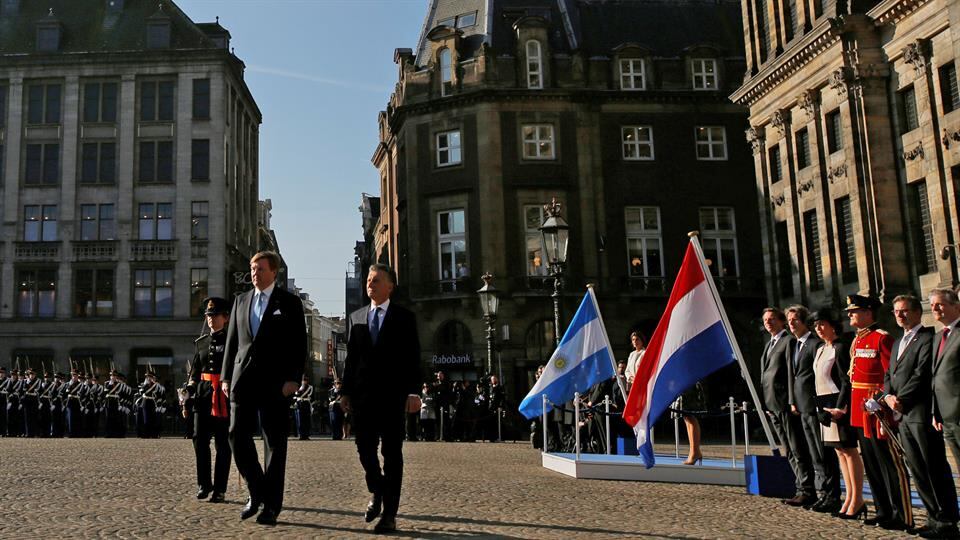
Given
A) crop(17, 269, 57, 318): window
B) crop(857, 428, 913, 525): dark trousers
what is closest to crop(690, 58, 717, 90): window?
crop(17, 269, 57, 318): window

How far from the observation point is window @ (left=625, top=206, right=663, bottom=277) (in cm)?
4188

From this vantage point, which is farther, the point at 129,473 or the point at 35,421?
the point at 35,421

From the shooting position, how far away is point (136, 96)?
5069cm

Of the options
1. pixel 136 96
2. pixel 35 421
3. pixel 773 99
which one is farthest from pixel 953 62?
pixel 136 96

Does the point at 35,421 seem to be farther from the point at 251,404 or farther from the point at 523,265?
the point at 251,404

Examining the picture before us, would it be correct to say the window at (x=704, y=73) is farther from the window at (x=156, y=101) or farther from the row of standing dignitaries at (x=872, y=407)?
the row of standing dignitaries at (x=872, y=407)

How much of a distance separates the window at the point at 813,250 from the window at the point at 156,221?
106 feet

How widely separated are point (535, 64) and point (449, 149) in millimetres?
5626

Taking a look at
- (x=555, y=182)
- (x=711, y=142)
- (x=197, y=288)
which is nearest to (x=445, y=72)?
(x=555, y=182)

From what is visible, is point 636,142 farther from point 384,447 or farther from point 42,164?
point 384,447

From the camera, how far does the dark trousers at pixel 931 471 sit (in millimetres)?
8188

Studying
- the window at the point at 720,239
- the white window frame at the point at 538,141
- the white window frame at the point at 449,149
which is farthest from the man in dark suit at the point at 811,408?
the white window frame at the point at 449,149

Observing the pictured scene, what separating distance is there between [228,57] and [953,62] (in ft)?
122

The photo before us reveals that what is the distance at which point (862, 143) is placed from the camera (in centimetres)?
2983
